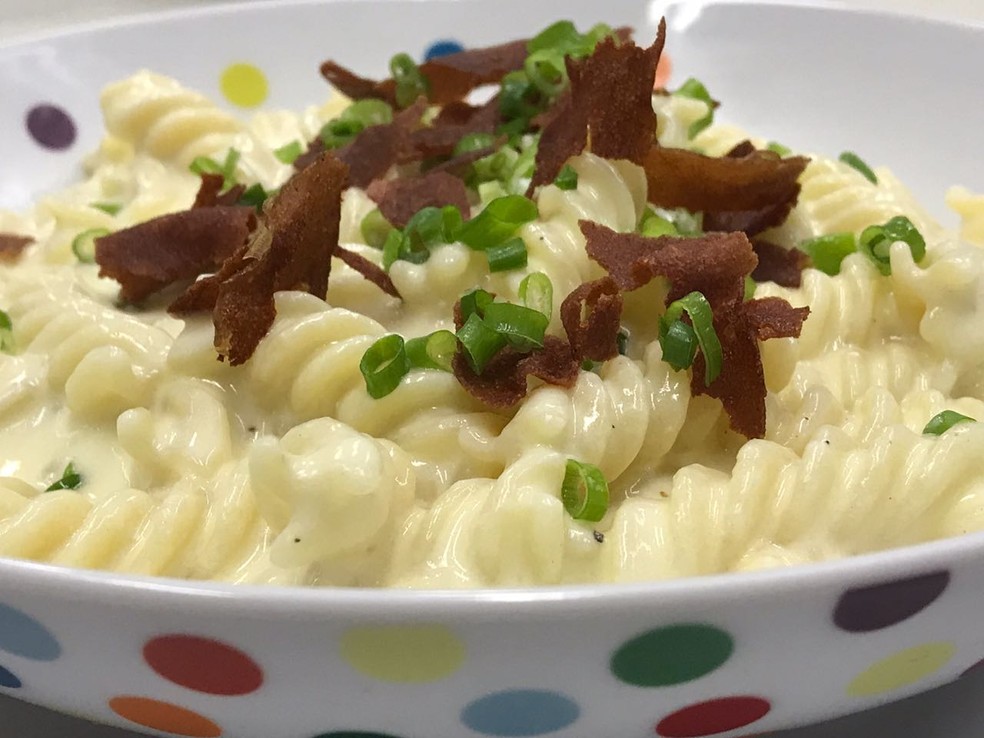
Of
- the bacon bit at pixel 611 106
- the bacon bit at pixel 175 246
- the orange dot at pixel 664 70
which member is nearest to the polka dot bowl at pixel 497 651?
the bacon bit at pixel 175 246

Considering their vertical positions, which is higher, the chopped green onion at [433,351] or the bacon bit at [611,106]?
the bacon bit at [611,106]

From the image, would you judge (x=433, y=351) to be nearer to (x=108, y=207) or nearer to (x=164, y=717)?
(x=164, y=717)

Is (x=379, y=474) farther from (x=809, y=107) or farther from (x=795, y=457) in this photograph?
(x=809, y=107)

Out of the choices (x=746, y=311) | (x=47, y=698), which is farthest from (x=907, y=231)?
(x=47, y=698)

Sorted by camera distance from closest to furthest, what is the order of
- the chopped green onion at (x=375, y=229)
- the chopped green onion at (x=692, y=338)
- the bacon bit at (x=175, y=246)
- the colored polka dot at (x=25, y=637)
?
1. the colored polka dot at (x=25, y=637)
2. the chopped green onion at (x=692, y=338)
3. the bacon bit at (x=175, y=246)
4. the chopped green onion at (x=375, y=229)

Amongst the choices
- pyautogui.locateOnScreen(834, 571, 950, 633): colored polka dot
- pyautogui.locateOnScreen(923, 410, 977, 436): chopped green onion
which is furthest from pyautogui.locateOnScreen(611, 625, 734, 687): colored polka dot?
pyautogui.locateOnScreen(923, 410, 977, 436): chopped green onion

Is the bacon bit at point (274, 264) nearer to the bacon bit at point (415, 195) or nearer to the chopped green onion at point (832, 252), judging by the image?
the bacon bit at point (415, 195)

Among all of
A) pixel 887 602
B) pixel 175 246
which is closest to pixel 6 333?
pixel 175 246
